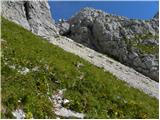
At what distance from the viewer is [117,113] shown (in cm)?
2592

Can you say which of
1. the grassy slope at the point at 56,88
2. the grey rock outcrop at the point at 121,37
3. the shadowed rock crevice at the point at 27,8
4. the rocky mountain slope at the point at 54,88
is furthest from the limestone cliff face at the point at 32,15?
the grassy slope at the point at 56,88

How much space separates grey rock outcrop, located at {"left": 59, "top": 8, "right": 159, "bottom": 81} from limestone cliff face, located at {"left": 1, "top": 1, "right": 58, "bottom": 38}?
7458mm

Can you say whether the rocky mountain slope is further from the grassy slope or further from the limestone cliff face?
the limestone cliff face

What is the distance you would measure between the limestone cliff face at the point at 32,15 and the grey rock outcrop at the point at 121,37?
7.46 meters

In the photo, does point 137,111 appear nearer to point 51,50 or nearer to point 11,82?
point 11,82

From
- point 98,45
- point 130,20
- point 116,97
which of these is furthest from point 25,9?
point 116,97

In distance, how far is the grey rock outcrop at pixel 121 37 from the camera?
62219 mm

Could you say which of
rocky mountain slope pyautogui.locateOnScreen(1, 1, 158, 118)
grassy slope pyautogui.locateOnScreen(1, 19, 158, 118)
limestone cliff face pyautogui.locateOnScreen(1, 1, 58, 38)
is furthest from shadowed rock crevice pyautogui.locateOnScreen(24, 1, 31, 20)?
grassy slope pyautogui.locateOnScreen(1, 19, 158, 118)

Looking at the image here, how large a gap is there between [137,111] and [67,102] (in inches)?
182

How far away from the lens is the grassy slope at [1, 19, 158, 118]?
2308cm

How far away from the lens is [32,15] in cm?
6138

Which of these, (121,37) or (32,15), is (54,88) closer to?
(32,15)

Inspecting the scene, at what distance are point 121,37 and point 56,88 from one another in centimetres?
4143

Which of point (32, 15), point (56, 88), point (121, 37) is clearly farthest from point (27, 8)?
point (56, 88)
